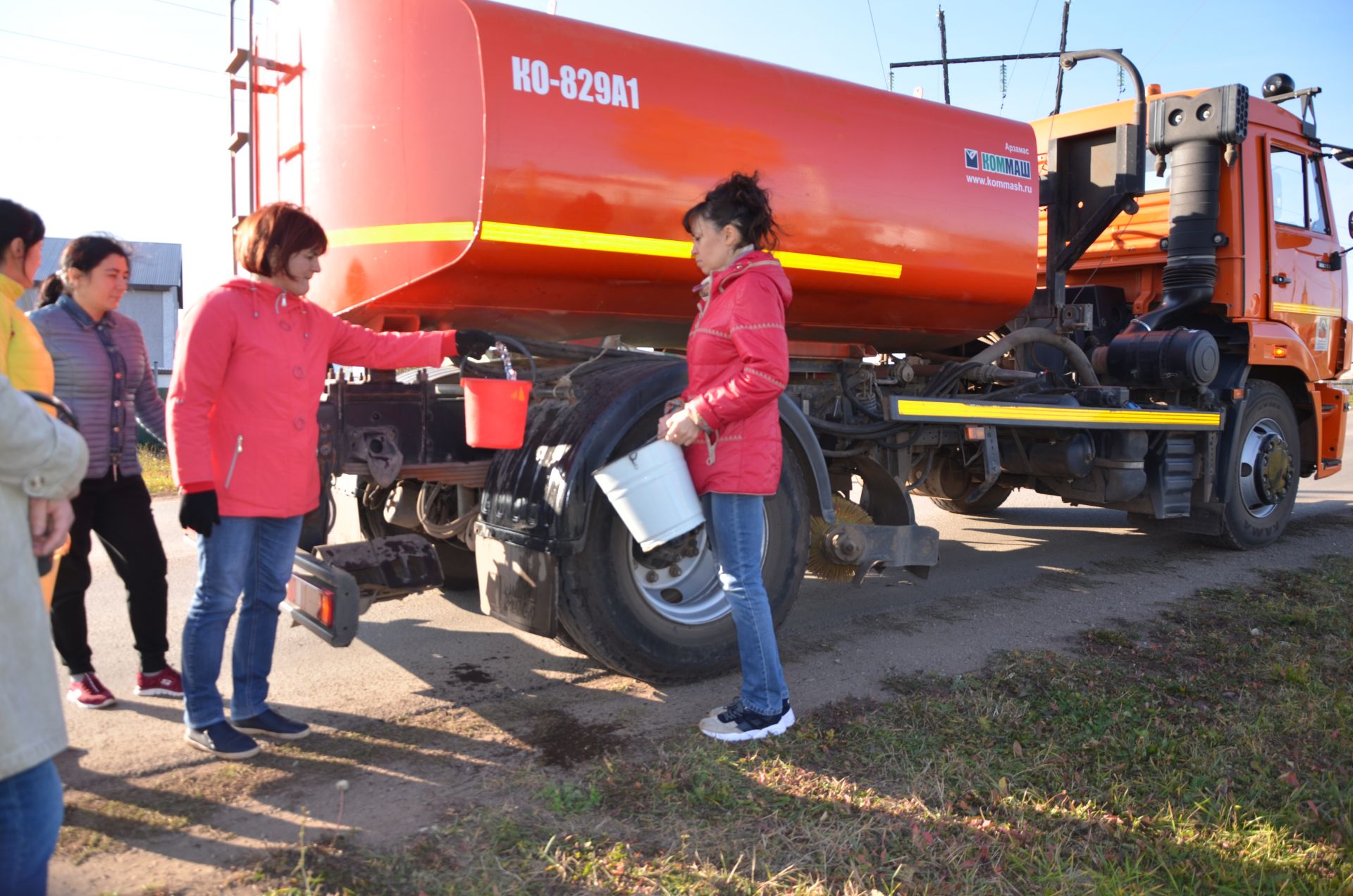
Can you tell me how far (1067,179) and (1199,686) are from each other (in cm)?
383

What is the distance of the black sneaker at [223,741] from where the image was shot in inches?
120

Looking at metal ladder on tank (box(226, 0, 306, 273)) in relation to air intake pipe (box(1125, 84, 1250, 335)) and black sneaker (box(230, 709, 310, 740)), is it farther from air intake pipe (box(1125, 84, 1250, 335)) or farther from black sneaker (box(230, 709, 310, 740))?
air intake pipe (box(1125, 84, 1250, 335))

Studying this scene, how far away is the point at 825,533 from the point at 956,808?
1.65m

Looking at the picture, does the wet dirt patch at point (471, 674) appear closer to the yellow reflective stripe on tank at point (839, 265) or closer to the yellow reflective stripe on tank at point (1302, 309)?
the yellow reflective stripe on tank at point (839, 265)

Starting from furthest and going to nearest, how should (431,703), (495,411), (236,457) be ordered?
(431,703)
(495,411)
(236,457)

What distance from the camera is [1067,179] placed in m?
6.50

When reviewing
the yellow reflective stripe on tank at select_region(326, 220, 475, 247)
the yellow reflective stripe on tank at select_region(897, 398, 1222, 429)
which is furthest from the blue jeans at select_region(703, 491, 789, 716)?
the yellow reflective stripe on tank at select_region(897, 398, 1222, 429)

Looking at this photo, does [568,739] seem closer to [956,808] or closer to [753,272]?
[956,808]

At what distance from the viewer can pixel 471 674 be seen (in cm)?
400

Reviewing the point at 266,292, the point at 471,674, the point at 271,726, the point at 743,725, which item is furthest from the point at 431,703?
the point at 266,292

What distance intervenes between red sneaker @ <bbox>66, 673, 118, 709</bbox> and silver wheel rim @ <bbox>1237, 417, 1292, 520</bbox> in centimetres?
700

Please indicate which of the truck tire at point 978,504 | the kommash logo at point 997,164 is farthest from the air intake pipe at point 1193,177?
the kommash logo at point 997,164

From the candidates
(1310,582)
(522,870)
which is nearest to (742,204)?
(522,870)

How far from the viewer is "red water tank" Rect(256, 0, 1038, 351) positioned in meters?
3.41
